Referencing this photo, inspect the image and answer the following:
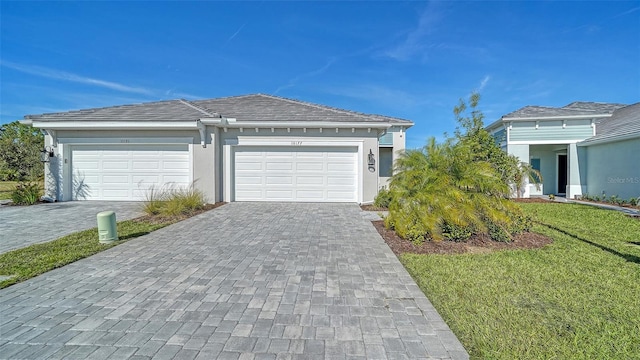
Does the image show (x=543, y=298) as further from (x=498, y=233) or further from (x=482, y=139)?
(x=482, y=139)

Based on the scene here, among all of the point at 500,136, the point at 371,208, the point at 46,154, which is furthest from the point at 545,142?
the point at 46,154

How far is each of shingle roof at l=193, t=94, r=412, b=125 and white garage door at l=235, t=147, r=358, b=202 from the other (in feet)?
4.14

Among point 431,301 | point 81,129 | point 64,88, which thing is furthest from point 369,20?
point 64,88

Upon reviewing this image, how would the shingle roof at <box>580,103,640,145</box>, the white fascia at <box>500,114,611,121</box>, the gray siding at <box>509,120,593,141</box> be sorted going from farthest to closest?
the gray siding at <box>509,120,593,141</box> → the white fascia at <box>500,114,611,121</box> → the shingle roof at <box>580,103,640,145</box>

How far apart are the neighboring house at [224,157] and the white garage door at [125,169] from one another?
4 cm

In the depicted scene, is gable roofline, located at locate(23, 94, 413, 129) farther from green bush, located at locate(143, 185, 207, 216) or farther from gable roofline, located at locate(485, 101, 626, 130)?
gable roofline, located at locate(485, 101, 626, 130)

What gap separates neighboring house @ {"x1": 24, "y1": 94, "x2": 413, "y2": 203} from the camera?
34.0 ft

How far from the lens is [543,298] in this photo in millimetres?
3086

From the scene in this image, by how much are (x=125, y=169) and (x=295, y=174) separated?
6.98m

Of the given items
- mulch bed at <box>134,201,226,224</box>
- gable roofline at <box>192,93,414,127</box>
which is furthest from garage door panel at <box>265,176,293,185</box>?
mulch bed at <box>134,201,226,224</box>

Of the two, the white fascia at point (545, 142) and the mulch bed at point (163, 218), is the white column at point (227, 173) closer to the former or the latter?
the mulch bed at point (163, 218)

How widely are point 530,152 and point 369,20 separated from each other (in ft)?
41.5

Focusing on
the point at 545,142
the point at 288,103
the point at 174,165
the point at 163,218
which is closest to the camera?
the point at 163,218

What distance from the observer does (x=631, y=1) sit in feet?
28.2
